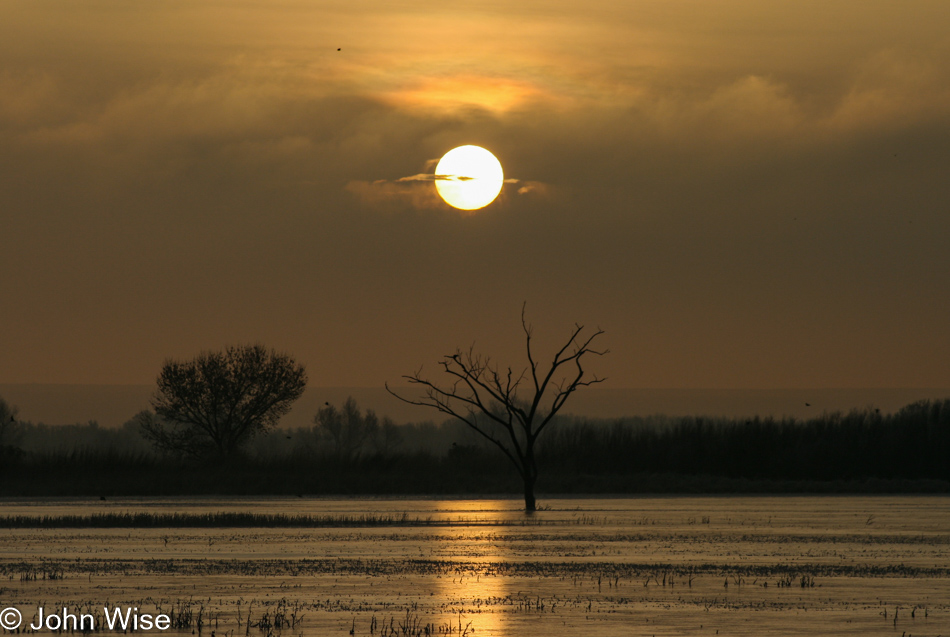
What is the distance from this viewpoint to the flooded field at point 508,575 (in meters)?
15.5

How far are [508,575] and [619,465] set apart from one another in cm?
4147

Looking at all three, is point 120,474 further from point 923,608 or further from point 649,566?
point 923,608

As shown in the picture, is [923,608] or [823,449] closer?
[923,608]

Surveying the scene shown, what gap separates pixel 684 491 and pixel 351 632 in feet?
139

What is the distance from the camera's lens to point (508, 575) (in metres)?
20.3

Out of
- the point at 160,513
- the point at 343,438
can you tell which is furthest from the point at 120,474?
the point at 343,438

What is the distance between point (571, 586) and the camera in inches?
753

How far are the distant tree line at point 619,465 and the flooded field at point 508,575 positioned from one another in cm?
2159
